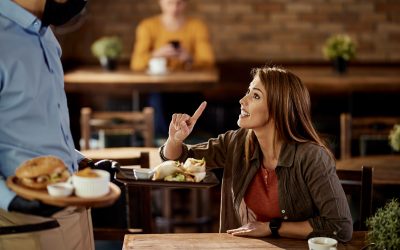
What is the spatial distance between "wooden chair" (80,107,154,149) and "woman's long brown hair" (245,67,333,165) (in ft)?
7.31

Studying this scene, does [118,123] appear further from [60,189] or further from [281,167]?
[60,189]

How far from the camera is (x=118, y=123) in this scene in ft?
16.9

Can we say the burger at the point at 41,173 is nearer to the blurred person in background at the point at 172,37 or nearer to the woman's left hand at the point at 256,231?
the woman's left hand at the point at 256,231

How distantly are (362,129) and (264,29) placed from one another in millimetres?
3455

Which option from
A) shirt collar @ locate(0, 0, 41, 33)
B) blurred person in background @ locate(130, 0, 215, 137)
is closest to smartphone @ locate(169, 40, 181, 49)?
blurred person in background @ locate(130, 0, 215, 137)

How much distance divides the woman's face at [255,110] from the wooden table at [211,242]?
0.40 m

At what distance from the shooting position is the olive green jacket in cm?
270

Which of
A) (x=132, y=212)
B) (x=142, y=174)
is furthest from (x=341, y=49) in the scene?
(x=142, y=174)

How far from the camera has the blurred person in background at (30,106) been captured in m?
2.29

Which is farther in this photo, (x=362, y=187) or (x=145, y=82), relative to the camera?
(x=145, y=82)

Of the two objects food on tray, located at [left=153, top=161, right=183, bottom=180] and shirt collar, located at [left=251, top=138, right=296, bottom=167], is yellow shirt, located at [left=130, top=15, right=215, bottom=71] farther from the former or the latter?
food on tray, located at [left=153, top=161, right=183, bottom=180]

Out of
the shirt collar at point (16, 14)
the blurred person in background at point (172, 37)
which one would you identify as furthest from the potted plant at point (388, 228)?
the blurred person in background at point (172, 37)

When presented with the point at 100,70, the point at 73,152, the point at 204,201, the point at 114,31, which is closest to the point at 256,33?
the point at 114,31

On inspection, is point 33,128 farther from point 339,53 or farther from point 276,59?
point 276,59
